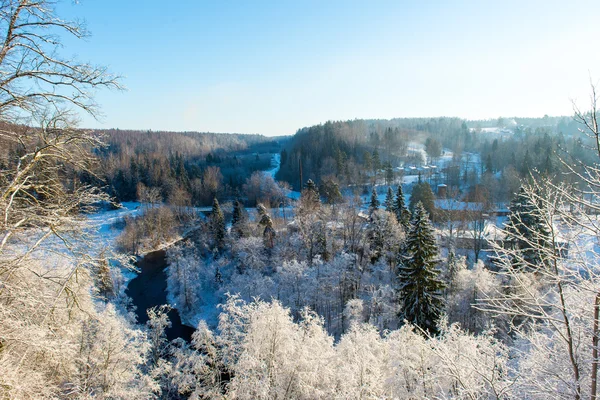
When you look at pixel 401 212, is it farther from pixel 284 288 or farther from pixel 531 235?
pixel 531 235

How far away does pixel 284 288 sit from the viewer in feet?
79.5

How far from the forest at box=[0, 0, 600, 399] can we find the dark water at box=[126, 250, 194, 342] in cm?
23

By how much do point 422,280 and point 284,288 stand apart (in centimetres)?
1107

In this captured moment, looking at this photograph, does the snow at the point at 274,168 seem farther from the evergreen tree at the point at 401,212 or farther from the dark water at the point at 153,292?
the evergreen tree at the point at 401,212

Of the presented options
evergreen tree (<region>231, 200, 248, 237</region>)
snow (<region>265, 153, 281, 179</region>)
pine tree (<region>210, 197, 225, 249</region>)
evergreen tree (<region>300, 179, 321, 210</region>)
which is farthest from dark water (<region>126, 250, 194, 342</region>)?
snow (<region>265, 153, 281, 179</region>)

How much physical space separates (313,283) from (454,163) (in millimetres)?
66013

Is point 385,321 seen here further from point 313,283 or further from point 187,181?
point 187,181

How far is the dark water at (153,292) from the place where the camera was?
24331 mm

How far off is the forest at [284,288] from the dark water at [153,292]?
0.23 metres

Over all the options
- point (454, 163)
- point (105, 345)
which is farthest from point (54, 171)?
point (454, 163)

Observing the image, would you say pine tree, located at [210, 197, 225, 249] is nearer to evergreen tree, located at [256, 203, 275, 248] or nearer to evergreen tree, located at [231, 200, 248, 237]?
evergreen tree, located at [231, 200, 248, 237]

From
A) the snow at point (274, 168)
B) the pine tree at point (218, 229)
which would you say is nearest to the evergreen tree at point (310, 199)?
the pine tree at point (218, 229)

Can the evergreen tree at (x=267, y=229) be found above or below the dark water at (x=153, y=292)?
above

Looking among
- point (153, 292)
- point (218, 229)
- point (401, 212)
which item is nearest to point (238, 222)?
point (218, 229)
